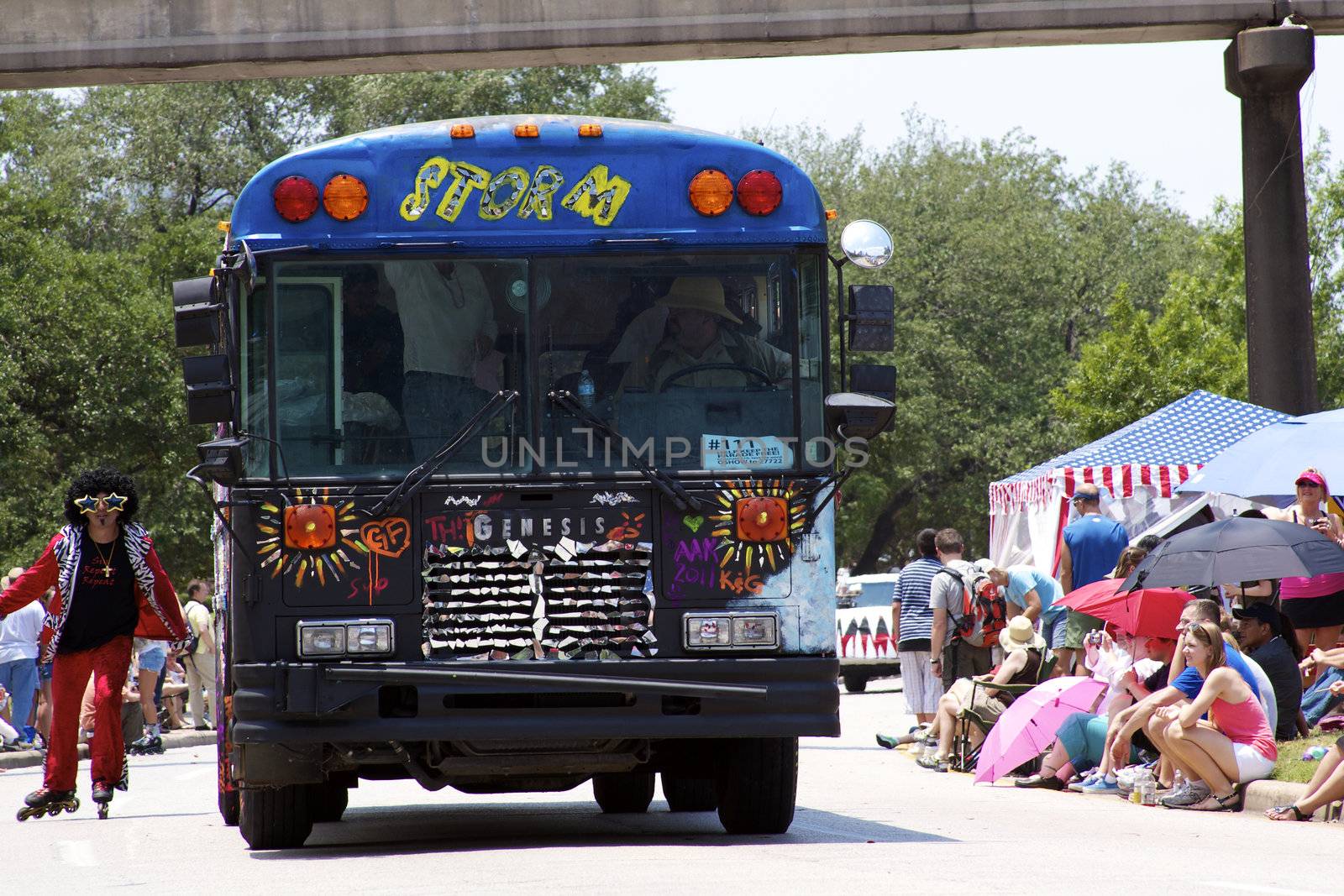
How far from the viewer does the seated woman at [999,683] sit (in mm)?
15000

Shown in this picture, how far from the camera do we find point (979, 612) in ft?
53.3

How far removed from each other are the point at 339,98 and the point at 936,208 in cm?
1641

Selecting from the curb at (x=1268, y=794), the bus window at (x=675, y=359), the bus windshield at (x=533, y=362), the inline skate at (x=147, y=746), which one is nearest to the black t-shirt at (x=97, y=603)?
the bus windshield at (x=533, y=362)

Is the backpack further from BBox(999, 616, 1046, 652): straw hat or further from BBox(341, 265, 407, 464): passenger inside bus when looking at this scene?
BBox(341, 265, 407, 464): passenger inside bus

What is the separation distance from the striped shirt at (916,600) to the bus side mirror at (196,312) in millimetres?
9105

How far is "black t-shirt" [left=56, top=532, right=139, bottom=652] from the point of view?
11.5 meters

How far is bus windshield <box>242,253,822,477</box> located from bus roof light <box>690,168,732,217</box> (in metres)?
0.26

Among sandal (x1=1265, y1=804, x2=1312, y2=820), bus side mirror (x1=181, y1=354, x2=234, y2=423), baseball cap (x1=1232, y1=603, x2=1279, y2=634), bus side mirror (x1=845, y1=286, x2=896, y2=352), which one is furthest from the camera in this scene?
baseball cap (x1=1232, y1=603, x2=1279, y2=634)

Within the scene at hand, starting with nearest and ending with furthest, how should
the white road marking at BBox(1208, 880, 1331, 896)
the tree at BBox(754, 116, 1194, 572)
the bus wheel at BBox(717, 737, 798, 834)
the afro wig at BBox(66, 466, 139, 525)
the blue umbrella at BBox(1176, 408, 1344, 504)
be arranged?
1. the white road marking at BBox(1208, 880, 1331, 896)
2. the bus wheel at BBox(717, 737, 798, 834)
3. the afro wig at BBox(66, 466, 139, 525)
4. the blue umbrella at BBox(1176, 408, 1344, 504)
5. the tree at BBox(754, 116, 1194, 572)

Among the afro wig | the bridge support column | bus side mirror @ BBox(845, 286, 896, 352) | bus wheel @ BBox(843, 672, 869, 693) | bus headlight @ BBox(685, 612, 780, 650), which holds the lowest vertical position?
bus wheel @ BBox(843, 672, 869, 693)

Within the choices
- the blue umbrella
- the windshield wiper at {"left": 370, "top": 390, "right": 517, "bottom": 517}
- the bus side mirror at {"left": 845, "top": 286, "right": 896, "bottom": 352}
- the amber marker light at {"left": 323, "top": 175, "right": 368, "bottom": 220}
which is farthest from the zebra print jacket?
the blue umbrella

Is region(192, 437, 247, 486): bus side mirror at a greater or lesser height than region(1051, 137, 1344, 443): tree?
lesser

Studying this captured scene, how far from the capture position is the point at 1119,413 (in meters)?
43.5

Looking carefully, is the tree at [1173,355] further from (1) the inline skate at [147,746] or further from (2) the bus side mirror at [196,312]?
(2) the bus side mirror at [196,312]
